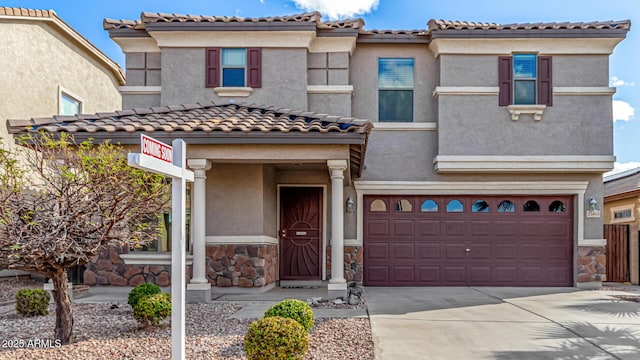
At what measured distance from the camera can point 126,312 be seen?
830cm

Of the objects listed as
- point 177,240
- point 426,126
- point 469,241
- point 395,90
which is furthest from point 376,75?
point 177,240

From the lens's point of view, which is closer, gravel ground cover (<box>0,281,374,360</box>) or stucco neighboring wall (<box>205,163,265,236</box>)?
gravel ground cover (<box>0,281,374,360</box>)

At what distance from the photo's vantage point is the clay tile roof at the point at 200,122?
8.85 metres

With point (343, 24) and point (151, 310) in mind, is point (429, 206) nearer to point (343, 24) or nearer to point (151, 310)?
point (343, 24)

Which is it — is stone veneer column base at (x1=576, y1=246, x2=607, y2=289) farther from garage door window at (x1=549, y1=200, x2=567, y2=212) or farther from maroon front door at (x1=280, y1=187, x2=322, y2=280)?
maroon front door at (x1=280, y1=187, x2=322, y2=280)

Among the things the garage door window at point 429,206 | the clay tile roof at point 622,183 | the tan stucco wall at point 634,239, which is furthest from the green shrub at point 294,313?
the clay tile roof at point 622,183

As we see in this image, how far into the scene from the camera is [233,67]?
12.2 metres

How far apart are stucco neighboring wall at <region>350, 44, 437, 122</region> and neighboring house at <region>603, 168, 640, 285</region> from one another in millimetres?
6792

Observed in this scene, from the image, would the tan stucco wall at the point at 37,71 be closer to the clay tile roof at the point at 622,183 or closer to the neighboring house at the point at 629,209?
the neighboring house at the point at 629,209

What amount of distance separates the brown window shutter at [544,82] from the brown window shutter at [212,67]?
301 inches

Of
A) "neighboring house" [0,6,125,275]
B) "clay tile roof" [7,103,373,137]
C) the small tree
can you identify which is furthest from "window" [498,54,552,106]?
"neighboring house" [0,6,125,275]

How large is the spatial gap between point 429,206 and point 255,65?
5.41m

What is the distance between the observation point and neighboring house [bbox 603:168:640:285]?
13953 mm

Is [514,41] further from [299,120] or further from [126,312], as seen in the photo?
[126,312]
